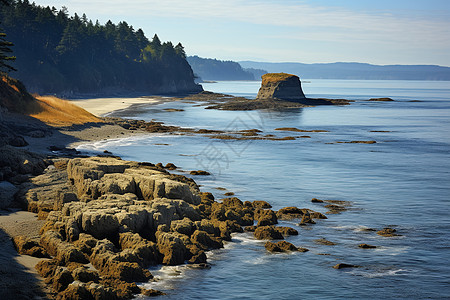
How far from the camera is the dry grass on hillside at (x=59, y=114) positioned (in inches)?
2330

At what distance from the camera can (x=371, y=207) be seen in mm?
27875

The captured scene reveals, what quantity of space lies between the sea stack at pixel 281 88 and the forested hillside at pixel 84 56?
4805cm

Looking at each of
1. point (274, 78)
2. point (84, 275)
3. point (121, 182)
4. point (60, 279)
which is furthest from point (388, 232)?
point (274, 78)

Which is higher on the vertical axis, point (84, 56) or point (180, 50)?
point (180, 50)

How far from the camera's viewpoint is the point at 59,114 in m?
63.2

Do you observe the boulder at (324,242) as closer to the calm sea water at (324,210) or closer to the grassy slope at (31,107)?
the calm sea water at (324,210)

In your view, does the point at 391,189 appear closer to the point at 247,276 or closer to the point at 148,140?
the point at 247,276

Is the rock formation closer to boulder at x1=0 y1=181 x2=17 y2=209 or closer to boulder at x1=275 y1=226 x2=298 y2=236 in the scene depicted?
boulder at x1=275 y1=226 x2=298 y2=236

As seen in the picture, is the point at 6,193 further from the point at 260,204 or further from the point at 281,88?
the point at 281,88

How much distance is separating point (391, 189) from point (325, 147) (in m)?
22.1

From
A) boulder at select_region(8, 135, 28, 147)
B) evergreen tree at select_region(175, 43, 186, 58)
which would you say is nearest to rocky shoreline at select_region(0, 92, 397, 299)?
boulder at select_region(8, 135, 28, 147)

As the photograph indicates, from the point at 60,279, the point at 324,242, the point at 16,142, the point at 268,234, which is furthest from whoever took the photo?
the point at 16,142

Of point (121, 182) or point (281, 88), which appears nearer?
point (121, 182)

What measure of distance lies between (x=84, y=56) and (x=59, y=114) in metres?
85.6
